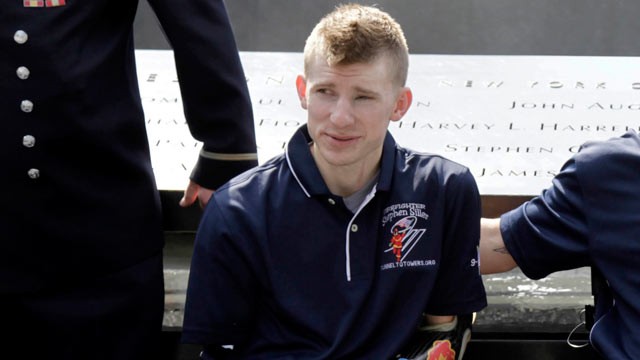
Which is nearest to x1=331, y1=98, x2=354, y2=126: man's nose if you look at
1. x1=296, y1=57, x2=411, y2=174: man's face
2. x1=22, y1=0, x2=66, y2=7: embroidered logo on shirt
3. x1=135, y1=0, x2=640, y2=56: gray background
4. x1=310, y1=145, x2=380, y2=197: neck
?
x1=296, y1=57, x2=411, y2=174: man's face

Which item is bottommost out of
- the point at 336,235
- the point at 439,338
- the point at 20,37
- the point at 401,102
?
the point at 439,338

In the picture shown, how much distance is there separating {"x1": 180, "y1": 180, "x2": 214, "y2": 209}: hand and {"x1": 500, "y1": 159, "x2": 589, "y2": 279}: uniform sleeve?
2.06 feet

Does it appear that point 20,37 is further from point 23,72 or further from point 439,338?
point 439,338

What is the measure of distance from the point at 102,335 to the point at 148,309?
11cm

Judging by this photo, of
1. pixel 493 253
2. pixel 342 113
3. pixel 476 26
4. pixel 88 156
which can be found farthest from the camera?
pixel 476 26

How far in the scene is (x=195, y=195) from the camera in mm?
2396

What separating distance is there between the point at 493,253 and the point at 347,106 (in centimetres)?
51

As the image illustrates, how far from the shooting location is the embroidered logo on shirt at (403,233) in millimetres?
2131

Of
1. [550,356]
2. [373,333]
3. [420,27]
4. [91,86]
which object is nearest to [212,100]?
[91,86]

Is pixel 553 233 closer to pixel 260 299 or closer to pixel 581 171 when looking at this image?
pixel 581 171

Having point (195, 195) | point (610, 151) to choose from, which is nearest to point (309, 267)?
point (195, 195)

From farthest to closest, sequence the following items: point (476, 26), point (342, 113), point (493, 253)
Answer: point (476, 26) → point (493, 253) → point (342, 113)

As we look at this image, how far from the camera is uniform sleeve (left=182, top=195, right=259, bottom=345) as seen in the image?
6.93ft

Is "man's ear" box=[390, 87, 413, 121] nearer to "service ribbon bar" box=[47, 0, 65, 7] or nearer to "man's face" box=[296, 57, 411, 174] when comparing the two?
"man's face" box=[296, 57, 411, 174]
